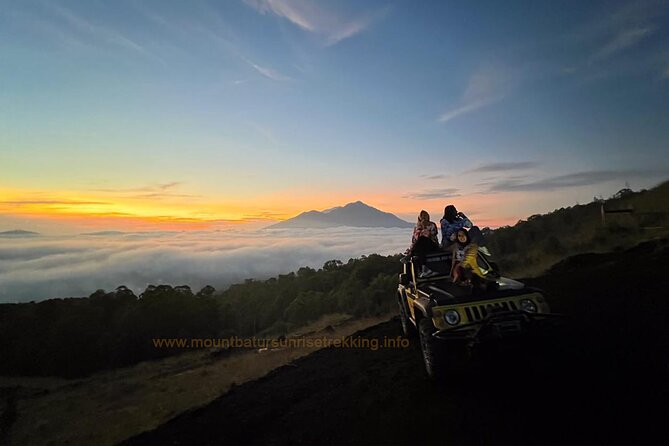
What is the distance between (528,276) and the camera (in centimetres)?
1747

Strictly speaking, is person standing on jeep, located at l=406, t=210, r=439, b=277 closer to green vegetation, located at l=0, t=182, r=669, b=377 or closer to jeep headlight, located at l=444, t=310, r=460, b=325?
jeep headlight, located at l=444, t=310, r=460, b=325

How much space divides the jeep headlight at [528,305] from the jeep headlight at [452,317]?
923mm

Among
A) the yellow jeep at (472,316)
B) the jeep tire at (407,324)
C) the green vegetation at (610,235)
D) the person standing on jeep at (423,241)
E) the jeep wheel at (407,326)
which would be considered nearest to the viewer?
the yellow jeep at (472,316)

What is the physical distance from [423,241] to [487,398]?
11.7ft

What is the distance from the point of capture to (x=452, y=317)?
5.60 metres

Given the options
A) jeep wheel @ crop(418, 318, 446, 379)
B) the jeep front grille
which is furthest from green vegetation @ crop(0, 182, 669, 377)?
jeep wheel @ crop(418, 318, 446, 379)

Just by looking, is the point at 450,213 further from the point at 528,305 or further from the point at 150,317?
the point at 150,317

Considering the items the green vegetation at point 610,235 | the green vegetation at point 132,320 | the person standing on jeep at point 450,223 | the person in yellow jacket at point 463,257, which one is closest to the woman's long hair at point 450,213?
the person standing on jeep at point 450,223

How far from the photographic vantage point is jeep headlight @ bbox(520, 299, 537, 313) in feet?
18.3

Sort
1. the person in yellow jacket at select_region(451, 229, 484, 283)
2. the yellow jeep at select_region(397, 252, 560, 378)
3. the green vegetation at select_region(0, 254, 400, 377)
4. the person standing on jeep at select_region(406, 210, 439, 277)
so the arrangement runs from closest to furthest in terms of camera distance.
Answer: the yellow jeep at select_region(397, 252, 560, 378) → the person in yellow jacket at select_region(451, 229, 484, 283) → the person standing on jeep at select_region(406, 210, 439, 277) → the green vegetation at select_region(0, 254, 400, 377)

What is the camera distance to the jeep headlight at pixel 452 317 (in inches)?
219

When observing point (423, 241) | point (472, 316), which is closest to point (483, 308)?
point (472, 316)

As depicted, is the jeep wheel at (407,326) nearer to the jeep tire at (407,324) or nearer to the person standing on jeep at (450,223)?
the jeep tire at (407,324)

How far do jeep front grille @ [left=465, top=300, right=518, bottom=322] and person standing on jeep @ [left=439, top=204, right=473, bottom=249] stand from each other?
8.41ft
